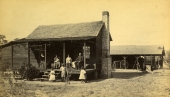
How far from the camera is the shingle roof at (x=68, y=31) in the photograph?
13.9 m

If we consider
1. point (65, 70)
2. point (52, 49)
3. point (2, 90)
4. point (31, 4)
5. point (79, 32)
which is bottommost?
point (2, 90)

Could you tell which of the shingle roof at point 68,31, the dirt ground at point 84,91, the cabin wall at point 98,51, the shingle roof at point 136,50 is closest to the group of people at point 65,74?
the dirt ground at point 84,91

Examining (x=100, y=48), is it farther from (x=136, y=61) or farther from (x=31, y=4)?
(x=136, y=61)

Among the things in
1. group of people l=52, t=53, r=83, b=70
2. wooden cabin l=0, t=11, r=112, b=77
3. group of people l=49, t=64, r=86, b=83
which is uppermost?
wooden cabin l=0, t=11, r=112, b=77

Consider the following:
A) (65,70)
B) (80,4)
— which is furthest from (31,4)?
(65,70)

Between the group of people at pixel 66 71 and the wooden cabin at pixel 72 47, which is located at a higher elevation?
the wooden cabin at pixel 72 47

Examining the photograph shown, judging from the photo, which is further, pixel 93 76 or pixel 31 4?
pixel 93 76

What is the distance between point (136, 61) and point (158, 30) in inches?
661

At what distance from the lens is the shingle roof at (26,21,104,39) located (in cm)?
1388

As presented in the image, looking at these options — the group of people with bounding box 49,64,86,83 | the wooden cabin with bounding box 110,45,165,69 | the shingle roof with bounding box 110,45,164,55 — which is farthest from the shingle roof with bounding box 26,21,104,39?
the wooden cabin with bounding box 110,45,165,69

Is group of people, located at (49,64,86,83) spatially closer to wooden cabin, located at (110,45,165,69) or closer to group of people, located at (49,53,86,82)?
group of people, located at (49,53,86,82)

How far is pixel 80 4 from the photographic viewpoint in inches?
394

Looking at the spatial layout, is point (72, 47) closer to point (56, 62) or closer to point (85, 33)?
point (56, 62)

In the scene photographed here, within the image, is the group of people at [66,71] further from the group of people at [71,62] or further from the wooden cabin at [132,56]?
the wooden cabin at [132,56]
